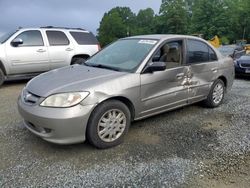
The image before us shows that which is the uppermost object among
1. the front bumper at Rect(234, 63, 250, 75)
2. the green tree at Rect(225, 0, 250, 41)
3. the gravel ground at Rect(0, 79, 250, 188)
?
the green tree at Rect(225, 0, 250, 41)

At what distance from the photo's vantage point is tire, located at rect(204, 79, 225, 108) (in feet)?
17.9

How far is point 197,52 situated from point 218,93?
3.59 feet

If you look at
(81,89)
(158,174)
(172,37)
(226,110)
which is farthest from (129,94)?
(226,110)

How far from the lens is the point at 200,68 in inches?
198

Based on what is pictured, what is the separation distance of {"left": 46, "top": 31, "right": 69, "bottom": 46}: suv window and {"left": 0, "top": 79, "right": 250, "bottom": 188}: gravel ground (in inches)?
159

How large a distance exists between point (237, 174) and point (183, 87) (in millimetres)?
1893

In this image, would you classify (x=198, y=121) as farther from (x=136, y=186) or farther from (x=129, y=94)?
(x=136, y=186)

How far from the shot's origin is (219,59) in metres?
5.55

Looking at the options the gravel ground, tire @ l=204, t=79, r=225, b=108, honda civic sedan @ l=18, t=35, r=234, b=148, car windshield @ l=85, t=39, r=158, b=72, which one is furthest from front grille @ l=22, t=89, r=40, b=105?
tire @ l=204, t=79, r=225, b=108

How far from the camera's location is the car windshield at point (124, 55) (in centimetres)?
419

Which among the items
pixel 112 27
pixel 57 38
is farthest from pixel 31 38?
pixel 112 27

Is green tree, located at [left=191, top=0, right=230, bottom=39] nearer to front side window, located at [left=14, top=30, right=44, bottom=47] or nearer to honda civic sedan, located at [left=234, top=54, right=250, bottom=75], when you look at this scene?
honda civic sedan, located at [left=234, top=54, right=250, bottom=75]

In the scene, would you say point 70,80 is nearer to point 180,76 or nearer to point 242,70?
point 180,76

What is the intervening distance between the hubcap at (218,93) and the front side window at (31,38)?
207 inches
